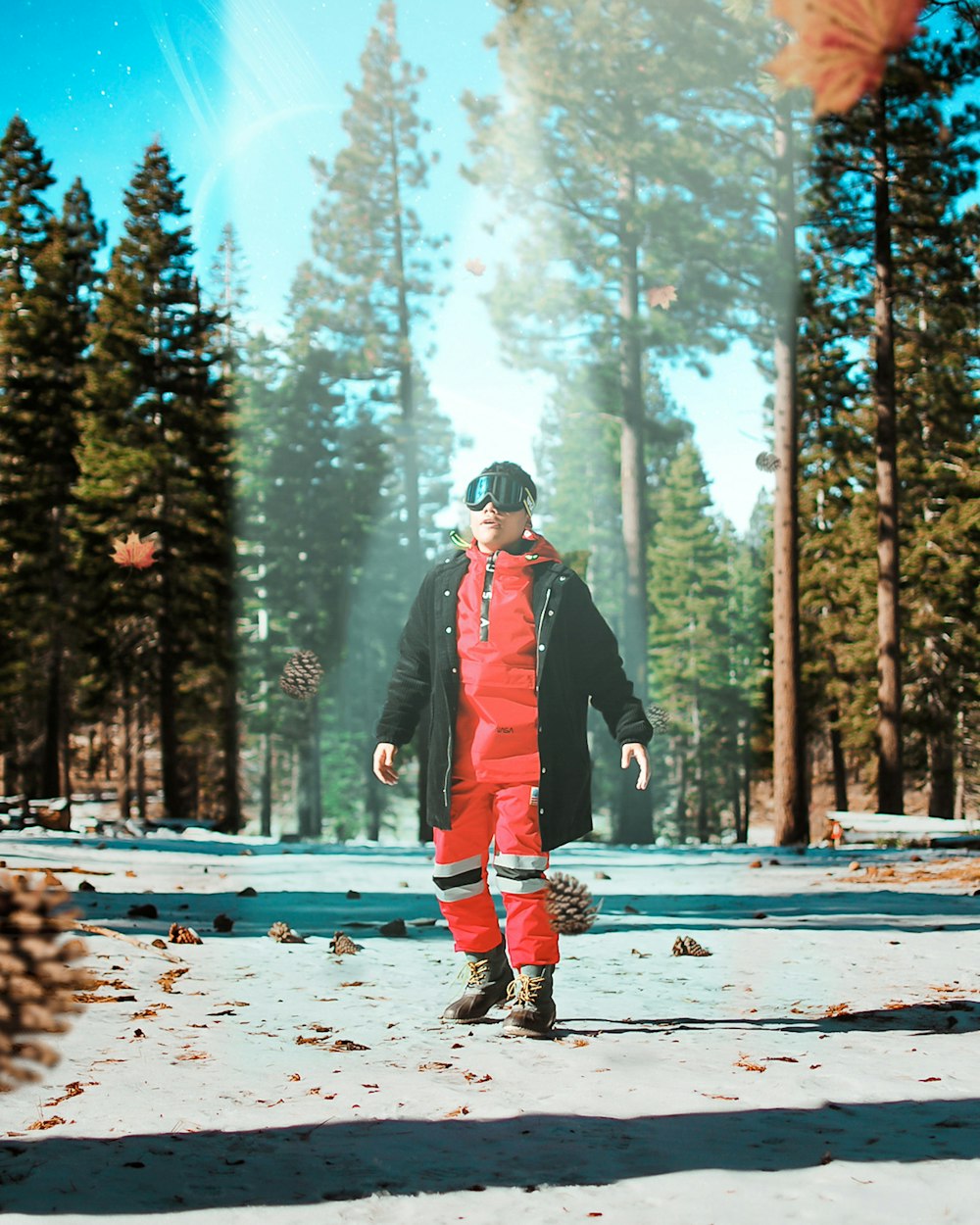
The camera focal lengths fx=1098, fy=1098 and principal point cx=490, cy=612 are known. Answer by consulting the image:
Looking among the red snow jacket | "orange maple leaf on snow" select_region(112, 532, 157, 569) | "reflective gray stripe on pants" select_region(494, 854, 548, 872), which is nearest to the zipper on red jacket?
the red snow jacket

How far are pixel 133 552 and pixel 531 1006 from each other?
57.3 ft

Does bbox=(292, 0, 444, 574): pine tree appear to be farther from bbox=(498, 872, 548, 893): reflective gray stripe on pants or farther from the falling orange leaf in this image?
bbox=(498, 872, 548, 893): reflective gray stripe on pants

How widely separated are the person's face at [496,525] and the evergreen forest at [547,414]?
1.78 metres

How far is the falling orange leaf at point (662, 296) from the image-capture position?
1577 centimetres

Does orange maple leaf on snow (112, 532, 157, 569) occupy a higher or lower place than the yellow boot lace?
higher

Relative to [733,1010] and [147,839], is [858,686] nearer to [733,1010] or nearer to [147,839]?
[147,839]

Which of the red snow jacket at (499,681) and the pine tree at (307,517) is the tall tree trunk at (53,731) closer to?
the pine tree at (307,517)

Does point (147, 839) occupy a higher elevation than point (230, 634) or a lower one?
A: lower

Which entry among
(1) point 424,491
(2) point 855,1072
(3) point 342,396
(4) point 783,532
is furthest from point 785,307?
(1) point 424,491

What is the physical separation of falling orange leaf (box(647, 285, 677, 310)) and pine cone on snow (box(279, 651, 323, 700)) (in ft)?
31.7

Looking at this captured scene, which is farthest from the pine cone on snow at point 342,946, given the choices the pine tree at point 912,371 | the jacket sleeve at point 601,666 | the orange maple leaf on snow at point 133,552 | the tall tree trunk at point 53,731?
the tall tree trunk at point 53,731

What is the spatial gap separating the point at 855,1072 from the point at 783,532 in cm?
1154

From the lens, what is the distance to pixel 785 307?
13.8 metres

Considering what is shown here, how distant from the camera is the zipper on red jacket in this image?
12.8 ft
